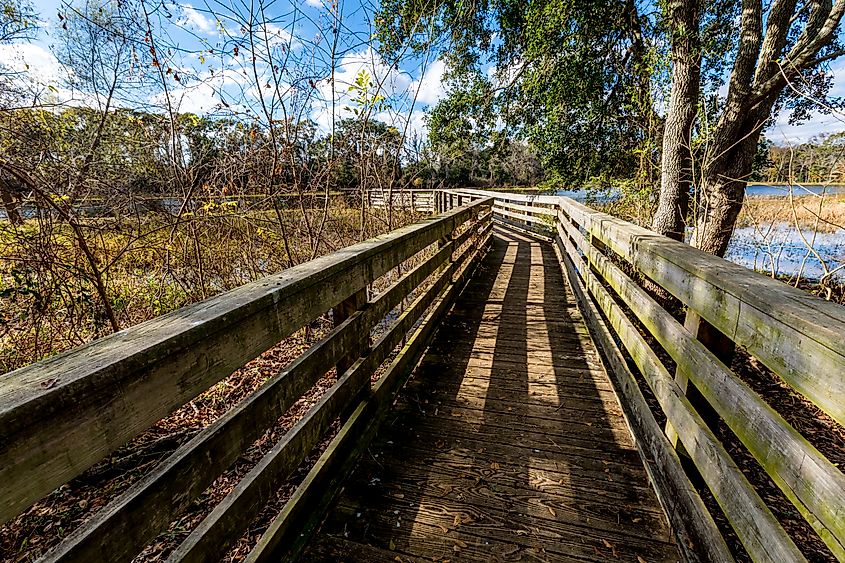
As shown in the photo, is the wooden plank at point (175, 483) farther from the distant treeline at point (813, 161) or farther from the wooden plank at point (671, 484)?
the distant treeline at point (813, 161)

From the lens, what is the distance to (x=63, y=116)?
3.10m

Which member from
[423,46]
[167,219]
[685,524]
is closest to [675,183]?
[423,46]

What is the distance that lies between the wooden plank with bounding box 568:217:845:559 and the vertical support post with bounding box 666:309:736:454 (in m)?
0.04

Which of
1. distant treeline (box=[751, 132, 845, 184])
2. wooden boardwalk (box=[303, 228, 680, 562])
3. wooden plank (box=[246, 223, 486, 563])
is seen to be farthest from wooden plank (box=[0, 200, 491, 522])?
distant treeline (box=[751, 132, 845, 184])

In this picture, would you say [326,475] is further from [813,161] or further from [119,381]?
[813,161]

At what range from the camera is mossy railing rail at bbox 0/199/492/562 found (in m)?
0.71

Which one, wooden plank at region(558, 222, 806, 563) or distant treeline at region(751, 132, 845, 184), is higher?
distant treeline at region(751, 132, 845, 184)

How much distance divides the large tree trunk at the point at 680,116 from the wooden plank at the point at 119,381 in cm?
Answer: 583

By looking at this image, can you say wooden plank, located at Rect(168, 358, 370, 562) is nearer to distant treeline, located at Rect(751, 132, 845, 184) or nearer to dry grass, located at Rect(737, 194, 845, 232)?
dry grass, located at Rect(737, 194, 845, 232)

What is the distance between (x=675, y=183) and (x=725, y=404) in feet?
17.3

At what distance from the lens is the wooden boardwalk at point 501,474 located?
5.51 feet

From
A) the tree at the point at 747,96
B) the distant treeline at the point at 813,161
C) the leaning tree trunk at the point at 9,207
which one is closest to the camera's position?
the leaning tree trunk at the point at 9,207

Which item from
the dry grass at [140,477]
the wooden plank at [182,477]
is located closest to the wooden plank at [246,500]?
the wooden plank at [182,477]

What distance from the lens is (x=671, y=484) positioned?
1720 millimetres
